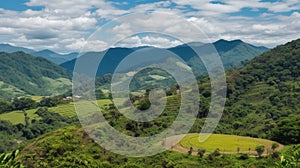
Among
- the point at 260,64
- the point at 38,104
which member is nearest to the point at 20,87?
the point at 38,104

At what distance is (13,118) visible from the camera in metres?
74.3

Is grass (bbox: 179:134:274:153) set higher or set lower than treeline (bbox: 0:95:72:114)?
higher

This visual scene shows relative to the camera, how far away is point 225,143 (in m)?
35.5

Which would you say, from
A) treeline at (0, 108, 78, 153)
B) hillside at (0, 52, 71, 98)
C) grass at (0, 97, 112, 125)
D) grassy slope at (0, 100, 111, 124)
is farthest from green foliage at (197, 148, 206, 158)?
hillside at (0, 52, 71, 98)

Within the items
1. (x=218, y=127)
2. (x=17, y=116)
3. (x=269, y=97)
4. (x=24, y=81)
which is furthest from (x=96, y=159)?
(x=24, y=81)

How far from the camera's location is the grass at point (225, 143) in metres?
33.4

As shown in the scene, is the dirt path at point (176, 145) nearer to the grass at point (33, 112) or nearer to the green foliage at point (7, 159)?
the green foliage at point (7, 159)

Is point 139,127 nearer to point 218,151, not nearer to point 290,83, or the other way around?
point 218,151


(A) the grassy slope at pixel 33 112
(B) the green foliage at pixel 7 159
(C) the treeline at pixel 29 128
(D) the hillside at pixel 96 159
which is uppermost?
(B) the green foliage at pixel 7 159

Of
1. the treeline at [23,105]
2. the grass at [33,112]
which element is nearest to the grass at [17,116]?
the grass at [33,112]

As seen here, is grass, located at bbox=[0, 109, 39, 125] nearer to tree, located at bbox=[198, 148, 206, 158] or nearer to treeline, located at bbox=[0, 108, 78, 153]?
treeline, located at bbox=[0, 108, 78, 153]

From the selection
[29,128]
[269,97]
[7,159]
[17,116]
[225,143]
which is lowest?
[29,128]

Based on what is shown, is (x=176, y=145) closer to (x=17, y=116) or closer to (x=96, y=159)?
(x=96, y=159)

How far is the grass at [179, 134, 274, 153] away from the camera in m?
33.4
